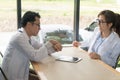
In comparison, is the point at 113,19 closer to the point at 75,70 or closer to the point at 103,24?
the point at 103,24

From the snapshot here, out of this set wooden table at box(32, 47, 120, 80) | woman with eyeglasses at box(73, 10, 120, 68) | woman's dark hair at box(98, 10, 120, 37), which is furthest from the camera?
woman's dark hair at box(98, 10, 120, 37)

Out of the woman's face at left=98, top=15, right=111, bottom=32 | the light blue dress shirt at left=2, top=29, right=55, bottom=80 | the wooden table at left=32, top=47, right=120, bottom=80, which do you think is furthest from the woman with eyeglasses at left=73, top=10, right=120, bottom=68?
the light blue dress shirt at left=2, top=29, right=55, bottom=80

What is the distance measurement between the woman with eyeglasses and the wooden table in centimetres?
25

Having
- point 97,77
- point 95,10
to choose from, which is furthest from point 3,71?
point 95,10

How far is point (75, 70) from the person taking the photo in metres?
2.21

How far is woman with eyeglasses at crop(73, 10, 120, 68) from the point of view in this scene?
2734 millimetres

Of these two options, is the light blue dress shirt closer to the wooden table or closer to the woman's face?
the wooden table

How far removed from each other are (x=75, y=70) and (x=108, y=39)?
78cm

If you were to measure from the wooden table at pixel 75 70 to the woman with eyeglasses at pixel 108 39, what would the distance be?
0.81 ft

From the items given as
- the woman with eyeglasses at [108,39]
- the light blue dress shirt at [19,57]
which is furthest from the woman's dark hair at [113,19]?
the light blue dress shirt at [19,57]

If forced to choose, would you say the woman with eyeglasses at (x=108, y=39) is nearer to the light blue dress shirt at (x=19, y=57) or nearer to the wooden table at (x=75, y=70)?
the wooden table at (x=75, y=70)

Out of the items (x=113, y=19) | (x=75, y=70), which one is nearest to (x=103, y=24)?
(x=113, y=19)

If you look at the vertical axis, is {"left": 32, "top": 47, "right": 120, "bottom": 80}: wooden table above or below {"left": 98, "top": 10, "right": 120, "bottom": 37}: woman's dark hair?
below

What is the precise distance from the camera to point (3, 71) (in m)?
2.46
